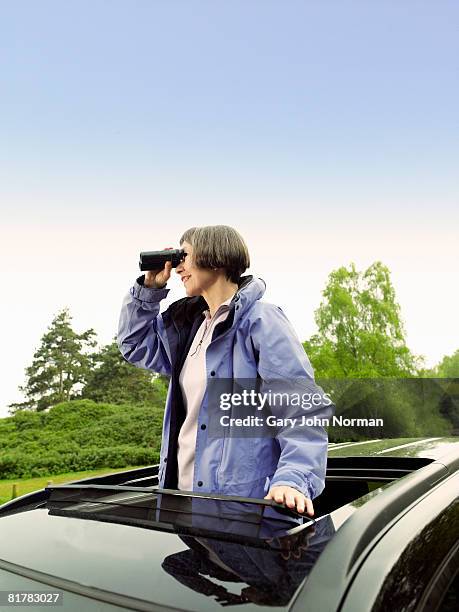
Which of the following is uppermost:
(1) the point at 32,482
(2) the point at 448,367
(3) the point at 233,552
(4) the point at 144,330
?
(2) the point at 448,367

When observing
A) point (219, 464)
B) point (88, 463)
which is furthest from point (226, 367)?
point (88, 463)

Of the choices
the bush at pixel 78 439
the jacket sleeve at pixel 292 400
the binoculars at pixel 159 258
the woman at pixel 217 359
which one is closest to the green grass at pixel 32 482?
the bush at pixel 78 439

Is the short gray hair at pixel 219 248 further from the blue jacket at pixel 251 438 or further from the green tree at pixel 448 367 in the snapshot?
the green tree at pixel 448 367

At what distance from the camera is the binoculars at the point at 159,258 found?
2180 mm

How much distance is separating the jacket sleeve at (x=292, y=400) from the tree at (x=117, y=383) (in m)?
22.8

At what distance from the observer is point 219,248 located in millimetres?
2137

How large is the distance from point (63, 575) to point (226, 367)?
2.86 feet

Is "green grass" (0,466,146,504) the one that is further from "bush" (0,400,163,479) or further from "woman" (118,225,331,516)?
"woman" (118,225,331,516)

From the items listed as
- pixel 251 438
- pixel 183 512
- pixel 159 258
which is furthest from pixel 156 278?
pixel 183 512

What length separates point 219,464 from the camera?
1843 millimetres

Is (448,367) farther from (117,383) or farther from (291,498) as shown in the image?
(291,498)

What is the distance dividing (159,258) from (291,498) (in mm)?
1049

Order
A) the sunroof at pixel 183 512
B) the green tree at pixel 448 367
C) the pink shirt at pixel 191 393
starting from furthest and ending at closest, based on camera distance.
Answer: the green tree at pixel 448 367, the pink shirt at pixel 191 393, the sunroof at pixel 183 512

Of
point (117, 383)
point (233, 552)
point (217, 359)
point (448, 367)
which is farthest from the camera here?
point (117, 383)
